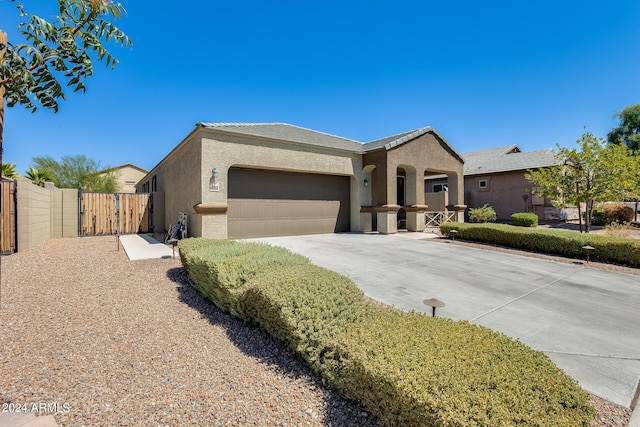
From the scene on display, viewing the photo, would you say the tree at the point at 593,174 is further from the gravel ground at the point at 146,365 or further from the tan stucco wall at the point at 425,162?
the gravel ground at the point at 146,365

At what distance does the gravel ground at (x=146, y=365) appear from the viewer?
2398mm

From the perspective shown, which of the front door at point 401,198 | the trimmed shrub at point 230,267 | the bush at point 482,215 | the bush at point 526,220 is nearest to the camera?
the trimmed shrub at point 230,267

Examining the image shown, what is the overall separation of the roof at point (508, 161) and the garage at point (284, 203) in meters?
13.8

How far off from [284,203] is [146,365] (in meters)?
9.89

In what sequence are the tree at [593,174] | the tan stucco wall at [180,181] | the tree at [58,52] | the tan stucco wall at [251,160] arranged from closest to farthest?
1. the tree at [58,52]
2. the tan stucco wall at [251,160]
3. the tan stucco wall at [180,181]
4. the tree at [593,174]

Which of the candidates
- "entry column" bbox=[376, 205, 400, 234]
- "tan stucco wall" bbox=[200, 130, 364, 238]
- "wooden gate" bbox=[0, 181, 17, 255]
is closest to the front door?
"entry column" bbox=[376, 205, 400, 234]

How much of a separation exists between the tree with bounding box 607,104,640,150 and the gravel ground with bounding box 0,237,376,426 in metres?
42.6

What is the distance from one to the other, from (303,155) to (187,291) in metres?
8.29

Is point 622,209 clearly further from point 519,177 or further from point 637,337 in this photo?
point 637,337

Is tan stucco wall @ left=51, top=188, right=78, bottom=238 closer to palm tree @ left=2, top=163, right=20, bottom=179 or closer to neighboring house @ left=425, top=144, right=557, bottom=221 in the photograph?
palm tree @ left=2, top=163, right=20, bottom=179

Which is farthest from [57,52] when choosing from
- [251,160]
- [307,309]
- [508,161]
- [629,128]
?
[629,128]

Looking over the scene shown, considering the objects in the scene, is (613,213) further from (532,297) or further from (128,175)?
(128,175)

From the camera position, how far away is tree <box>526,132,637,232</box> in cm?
1108

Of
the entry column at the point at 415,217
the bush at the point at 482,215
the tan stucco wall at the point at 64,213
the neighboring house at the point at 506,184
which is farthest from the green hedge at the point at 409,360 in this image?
the neighboring house at the point at 506,184
